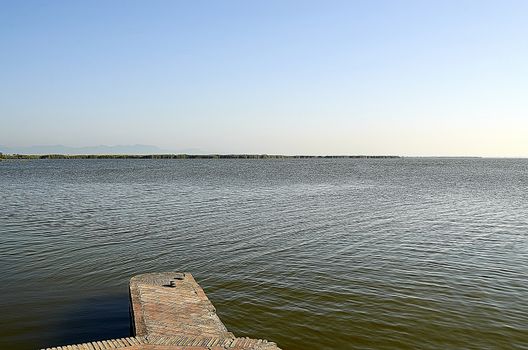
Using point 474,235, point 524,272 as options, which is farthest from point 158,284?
point 474,235

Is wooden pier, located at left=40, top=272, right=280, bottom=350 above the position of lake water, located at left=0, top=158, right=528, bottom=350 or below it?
above

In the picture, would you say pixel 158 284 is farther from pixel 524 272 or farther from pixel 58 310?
pixel 524 272

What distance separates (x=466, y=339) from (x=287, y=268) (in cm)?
712

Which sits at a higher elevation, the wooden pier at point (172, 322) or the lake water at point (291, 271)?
the wooden pier at point (172, 322)

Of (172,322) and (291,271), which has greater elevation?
(172,322)

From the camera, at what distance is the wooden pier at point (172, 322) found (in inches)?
355

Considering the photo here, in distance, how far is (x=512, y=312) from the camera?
12.7 m

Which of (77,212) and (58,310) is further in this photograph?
(77,212)

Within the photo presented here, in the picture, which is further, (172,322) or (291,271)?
(291,271)

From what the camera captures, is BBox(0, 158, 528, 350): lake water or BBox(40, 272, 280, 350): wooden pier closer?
BBox(40, 272, 280, 350): wooden pier

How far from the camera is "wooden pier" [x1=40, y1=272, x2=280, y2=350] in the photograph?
901 cm

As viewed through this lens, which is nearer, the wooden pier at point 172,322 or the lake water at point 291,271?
the wooden pier at point 172,322

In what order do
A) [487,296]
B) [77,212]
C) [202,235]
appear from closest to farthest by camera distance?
[487,296]
[202,235]
[77,212]

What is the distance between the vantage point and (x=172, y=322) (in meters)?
10.3
